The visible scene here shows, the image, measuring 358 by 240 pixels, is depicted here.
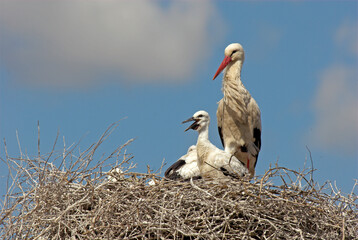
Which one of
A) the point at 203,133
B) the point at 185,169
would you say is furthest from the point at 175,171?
the point at 203,133

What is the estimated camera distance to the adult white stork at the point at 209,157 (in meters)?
7.86

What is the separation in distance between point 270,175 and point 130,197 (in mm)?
1310

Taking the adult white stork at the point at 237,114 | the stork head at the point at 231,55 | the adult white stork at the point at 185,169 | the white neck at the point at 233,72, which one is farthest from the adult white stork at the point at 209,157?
the stork head at the point at 231,55

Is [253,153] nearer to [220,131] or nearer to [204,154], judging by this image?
[220,131]

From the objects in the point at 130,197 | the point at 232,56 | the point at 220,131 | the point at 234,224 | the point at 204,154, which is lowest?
the point at 234,224

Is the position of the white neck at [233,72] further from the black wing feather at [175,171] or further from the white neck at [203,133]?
the black wing feather at [175,171]

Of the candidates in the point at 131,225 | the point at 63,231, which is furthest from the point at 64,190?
the point at 131,225

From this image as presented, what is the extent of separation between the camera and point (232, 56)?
9297mm

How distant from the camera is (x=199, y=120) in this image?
8.42m

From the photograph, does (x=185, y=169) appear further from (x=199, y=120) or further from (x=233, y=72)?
(x=233, y=72)

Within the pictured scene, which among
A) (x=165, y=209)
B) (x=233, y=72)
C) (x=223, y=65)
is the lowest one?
(x=165, y=209)

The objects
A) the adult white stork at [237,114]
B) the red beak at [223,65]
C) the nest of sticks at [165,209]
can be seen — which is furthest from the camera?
the red beak at [223,65]

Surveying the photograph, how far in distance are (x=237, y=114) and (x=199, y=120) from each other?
0.88m

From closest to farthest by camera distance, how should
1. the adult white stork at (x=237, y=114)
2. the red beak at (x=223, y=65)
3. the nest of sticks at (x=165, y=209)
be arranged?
the nest of sticks at (x=165, y=209) < the adult white stork at (x=237, y=114) < the red beak at (x=223, y=65)
